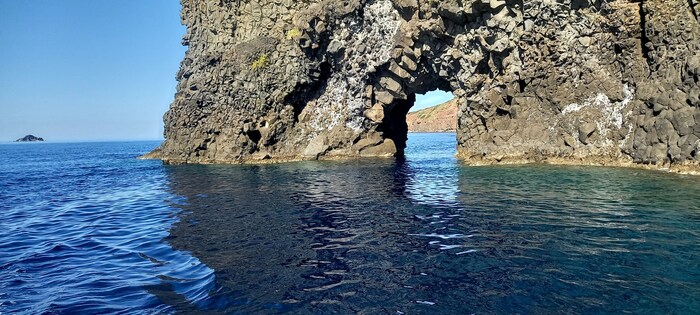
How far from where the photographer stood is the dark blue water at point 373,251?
11375 millimetres

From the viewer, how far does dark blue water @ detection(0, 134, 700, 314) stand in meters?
11.4

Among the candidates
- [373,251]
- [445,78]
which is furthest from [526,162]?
[373,251]

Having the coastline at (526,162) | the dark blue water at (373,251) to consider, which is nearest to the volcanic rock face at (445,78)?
the coastline at (526,162)

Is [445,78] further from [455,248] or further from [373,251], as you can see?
[373,251]

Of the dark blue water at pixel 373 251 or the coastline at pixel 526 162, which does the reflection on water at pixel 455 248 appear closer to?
the dark blue water at pixel 373 251

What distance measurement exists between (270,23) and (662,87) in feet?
177

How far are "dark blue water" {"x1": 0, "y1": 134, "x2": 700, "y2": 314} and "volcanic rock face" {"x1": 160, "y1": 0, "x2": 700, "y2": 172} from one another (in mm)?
10366

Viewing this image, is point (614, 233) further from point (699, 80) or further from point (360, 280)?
point (699, 80)

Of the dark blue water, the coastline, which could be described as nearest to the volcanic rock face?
the coastline

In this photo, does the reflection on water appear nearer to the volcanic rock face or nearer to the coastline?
the coastline

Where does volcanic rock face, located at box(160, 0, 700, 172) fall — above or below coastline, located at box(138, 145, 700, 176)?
above

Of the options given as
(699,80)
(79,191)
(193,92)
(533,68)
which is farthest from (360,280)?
(193,92)

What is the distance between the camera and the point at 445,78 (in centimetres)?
5566

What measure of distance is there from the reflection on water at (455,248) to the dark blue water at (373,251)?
0.06 m
